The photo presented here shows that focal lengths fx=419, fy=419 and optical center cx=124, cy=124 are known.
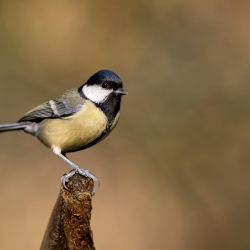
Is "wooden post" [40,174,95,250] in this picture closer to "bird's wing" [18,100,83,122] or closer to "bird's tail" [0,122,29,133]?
"bird's wing" [18,100,83,122]

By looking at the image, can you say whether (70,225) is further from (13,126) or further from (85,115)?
Answer: (13,126)

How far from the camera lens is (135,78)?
12.8 ft

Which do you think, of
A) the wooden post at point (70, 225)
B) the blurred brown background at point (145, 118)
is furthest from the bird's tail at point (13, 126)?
the wooden post at point (70, 225)

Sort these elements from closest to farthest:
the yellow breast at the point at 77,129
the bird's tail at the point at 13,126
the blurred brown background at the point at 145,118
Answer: the yellow breast at the point at 77,129 < the bird's tail at the point at 13,126 < the blurred brown background at the point at 145,118

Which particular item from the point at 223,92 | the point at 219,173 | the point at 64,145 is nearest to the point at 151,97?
the point at 223,92

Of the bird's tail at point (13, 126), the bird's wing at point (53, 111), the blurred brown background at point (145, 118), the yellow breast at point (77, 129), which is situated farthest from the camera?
the blurred brown background at point (145, 118)

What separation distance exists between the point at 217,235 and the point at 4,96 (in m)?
2.13

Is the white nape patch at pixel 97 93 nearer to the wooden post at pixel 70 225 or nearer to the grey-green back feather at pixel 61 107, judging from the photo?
the grey-green back feather at pixel 61 107

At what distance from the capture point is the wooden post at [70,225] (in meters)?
1.34

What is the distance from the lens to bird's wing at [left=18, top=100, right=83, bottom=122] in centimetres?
214

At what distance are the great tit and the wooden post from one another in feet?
2.00

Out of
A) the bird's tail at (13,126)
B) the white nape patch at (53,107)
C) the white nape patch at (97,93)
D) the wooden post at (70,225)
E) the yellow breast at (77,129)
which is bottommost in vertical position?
the wooden post at (70,225)

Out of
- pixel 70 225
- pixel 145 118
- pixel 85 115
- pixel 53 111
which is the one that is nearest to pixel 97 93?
pixel 85 115

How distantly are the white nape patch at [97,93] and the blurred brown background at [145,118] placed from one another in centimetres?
119
